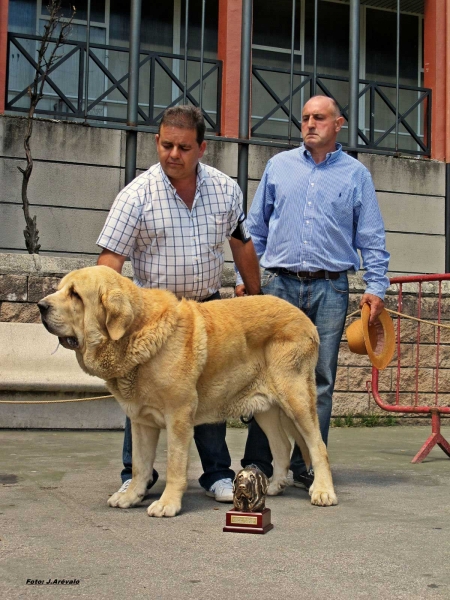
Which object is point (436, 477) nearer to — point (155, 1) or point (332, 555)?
point (332, 555)

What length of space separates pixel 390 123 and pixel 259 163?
12.3 ft

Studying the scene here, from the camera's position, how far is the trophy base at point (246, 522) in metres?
3.76

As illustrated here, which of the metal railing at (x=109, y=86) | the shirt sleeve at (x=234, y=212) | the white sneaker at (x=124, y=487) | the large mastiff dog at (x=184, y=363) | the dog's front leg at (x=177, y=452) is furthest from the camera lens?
the metal railing at (x=109, y=86)

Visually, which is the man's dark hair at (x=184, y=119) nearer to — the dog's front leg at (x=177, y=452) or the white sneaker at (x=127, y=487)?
the dog's front leg at (x=177, y=452)

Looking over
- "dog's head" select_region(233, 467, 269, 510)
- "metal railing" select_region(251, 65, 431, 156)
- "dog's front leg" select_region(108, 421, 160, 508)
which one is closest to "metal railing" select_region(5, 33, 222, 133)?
"metal railing" select_region(251, 65, 431, 156)

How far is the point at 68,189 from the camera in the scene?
38.0ft

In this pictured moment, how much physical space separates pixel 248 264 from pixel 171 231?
63cm

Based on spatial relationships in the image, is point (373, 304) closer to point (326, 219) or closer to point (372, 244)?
point (372, 244)

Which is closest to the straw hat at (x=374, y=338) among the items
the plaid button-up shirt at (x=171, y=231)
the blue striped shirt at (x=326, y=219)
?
the blue striped shirt at (x=326, y=219)

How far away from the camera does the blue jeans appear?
5133mm

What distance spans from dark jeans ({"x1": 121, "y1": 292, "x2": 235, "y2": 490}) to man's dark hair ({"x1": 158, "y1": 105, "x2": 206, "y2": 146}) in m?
0.99

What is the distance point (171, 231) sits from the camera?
467 cm

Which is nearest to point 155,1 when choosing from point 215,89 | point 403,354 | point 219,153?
point 215,89

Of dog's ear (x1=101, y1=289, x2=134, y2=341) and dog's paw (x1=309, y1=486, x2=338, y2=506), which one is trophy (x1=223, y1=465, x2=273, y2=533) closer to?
dog's paw (x1=309, y1=486, x2=338, y2=506)
